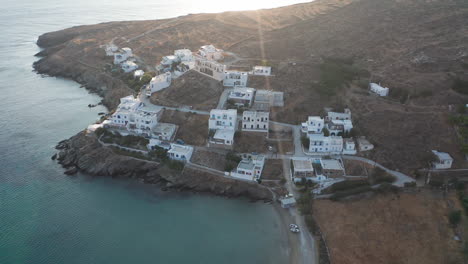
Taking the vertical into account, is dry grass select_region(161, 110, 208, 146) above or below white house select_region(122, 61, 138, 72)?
below

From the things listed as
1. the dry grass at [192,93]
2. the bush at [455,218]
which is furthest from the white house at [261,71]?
the bush at [455,218]

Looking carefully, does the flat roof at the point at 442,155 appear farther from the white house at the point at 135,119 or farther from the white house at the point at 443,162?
the white house at the point at 135,119

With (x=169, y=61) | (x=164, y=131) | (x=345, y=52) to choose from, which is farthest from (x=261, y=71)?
(x=164, y=131)

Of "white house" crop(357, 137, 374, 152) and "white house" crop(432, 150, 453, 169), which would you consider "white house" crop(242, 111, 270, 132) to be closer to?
"white house" crop(357, 137, 374, 152)

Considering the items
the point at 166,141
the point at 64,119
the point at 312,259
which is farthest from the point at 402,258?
the point at 64,119

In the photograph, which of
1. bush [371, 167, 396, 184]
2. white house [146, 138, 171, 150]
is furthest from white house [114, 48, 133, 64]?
bush [371, 167, 396, 184]

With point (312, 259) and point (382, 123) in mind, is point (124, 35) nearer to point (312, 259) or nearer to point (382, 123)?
point (382, 123)

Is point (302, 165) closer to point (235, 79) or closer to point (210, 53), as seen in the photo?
point (235, 79)
